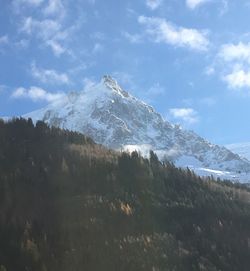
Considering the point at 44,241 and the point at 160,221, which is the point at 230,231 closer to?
the point at 160,221

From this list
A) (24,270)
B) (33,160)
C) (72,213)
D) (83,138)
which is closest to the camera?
(24,270)

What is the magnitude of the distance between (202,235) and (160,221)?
5.18 metres

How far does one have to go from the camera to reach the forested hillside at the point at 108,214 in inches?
1967

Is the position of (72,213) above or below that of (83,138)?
below

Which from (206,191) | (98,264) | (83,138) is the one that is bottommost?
(98,264)

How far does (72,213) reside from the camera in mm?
62438

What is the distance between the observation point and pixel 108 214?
2479 inches

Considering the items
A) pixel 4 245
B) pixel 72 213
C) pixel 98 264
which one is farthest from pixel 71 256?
pixel 72 213

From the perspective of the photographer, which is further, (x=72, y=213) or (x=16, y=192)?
(x=16, y=192)

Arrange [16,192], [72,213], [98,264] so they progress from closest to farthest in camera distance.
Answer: [98,264], [72,213], [16,192]

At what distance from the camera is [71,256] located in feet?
160

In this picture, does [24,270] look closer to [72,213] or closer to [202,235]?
[72,213]

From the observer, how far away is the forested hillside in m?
50.0

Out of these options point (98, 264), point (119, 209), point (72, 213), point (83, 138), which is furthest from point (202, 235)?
point (83, 138)
